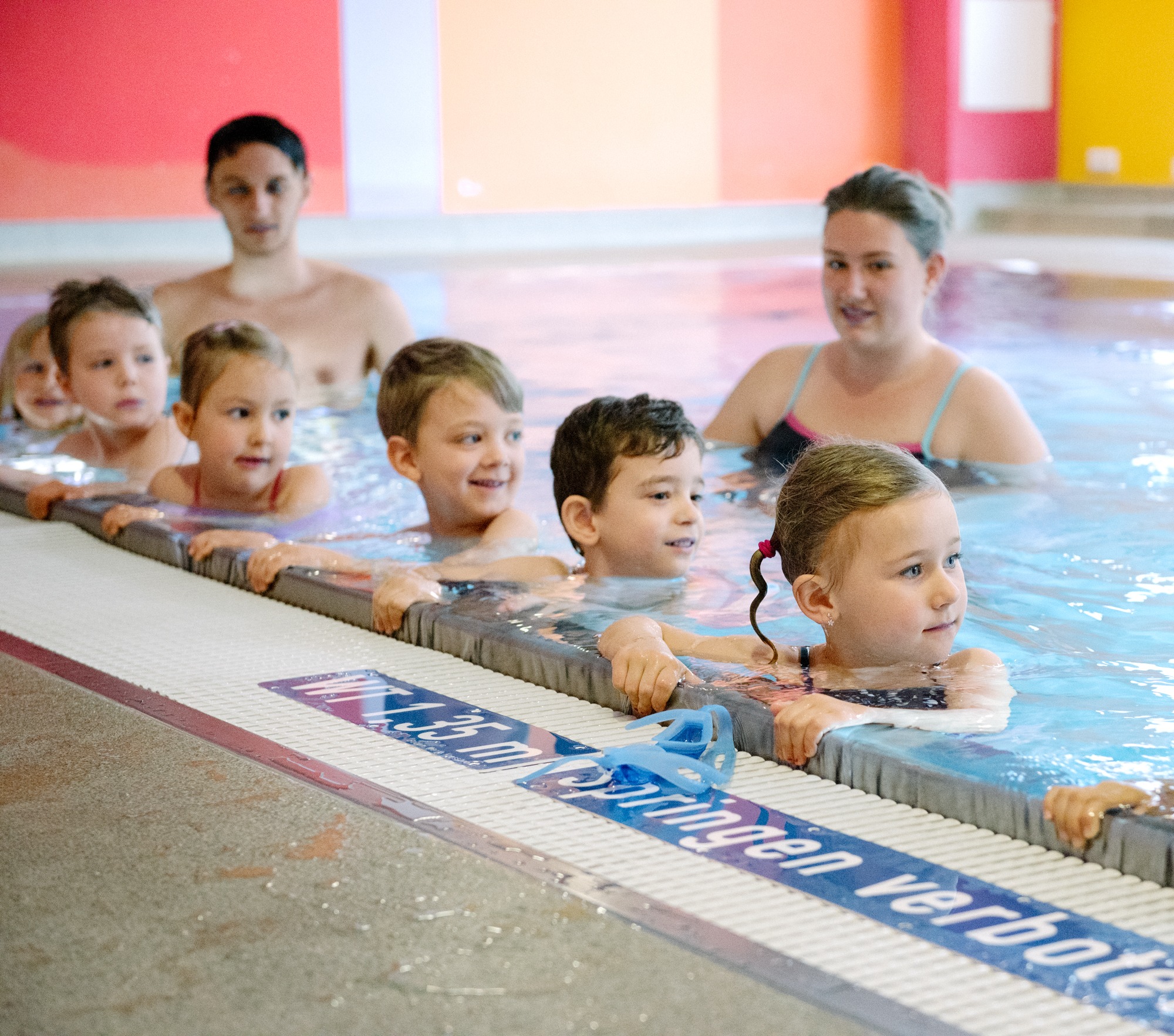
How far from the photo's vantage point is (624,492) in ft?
11.1

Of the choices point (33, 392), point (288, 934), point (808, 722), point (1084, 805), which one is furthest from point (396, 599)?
point (33, 392)

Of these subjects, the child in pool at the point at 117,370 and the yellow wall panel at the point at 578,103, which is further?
the yellow wall panel at the point at 578,103

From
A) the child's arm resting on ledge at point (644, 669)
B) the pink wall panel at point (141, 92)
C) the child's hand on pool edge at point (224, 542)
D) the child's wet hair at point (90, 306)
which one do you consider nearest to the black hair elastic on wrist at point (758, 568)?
the child's arm resting on ledge at point (644, 669)

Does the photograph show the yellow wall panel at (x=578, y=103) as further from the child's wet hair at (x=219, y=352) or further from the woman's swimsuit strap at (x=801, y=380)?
Answer: the child's wet hair at (x=219, y=352)

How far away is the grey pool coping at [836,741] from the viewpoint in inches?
79.7

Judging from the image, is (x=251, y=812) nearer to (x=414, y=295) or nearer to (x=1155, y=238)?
(x=414, y=295)

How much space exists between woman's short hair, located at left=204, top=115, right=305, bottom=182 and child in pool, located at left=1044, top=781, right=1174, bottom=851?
474 cm

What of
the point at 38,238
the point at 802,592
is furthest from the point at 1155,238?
the point at 802,592

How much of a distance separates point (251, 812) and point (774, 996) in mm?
850

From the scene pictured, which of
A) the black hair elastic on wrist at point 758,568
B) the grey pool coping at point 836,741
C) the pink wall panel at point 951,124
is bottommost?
the grey pool coping at point 836,741

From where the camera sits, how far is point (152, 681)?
2922mm

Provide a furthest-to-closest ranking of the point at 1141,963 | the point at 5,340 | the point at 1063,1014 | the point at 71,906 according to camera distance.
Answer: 1. the point at 5,340
2. the point at 71,906
3. the point at 1141,963
4. the point at 1063,1014

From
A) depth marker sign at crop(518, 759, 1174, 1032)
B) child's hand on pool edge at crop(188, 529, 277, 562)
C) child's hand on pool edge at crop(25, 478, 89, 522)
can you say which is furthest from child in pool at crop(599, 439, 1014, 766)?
child's hand on pool edge at crop(25, 478, 89, 522)

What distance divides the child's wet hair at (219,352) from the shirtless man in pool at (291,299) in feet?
5.85
